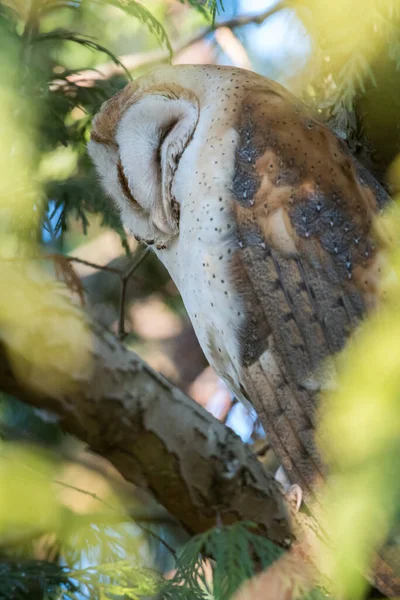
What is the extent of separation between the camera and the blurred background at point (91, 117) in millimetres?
1575

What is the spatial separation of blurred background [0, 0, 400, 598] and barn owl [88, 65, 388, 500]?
0.63 feet

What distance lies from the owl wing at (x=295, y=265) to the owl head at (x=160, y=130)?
0.38 feet

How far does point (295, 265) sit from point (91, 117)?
899 mm

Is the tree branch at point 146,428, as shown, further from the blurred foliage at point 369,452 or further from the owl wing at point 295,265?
the blurred foliage at point 369,452

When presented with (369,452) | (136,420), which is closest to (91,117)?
(136,420)

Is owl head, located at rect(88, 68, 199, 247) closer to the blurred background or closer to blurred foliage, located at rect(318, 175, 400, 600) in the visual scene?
the blurred background

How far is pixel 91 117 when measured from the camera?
224 centimetres

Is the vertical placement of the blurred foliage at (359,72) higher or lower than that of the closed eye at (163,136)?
higher

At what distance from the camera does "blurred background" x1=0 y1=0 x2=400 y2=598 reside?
1575 millimetres

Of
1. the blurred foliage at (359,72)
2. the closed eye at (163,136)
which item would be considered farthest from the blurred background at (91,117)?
the closed eye at (163,136)

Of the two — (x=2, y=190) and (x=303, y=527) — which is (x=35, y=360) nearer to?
(x=2, y=190)

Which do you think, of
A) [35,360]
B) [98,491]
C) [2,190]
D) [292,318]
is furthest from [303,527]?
[98,491]

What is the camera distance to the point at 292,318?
5.35ft

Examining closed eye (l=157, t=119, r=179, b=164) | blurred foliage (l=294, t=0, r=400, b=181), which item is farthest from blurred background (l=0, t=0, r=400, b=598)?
closed eye (l=157, t=119, r=179, b=164)
